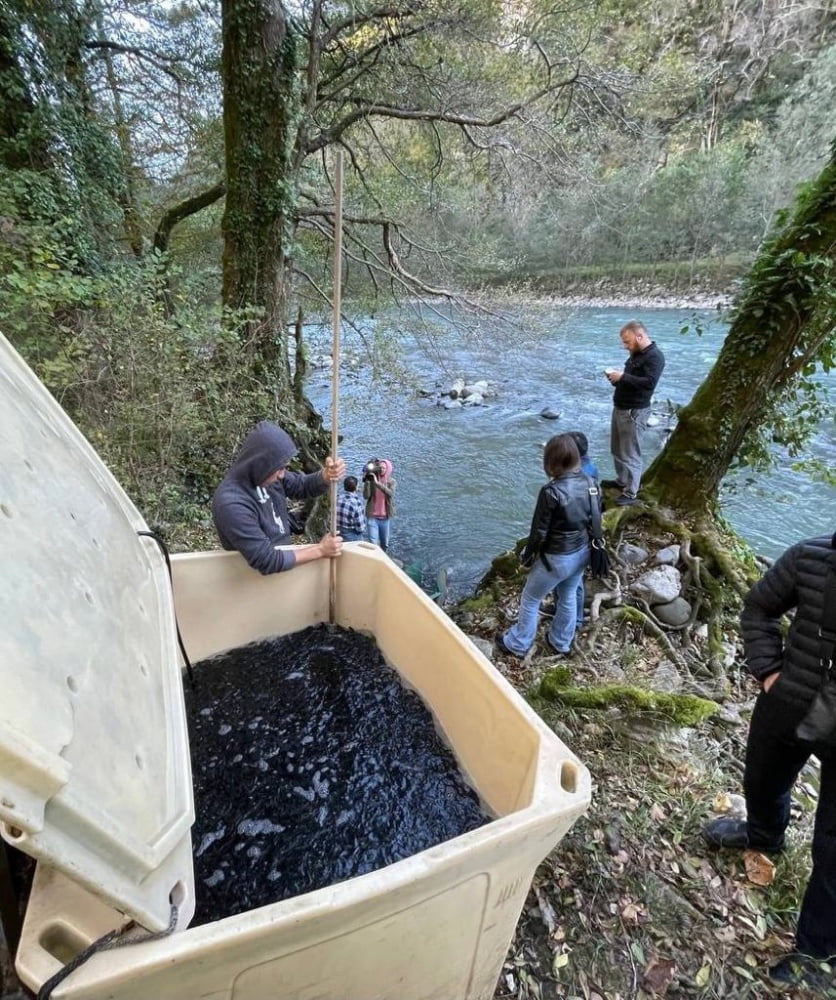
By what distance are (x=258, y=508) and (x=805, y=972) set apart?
2.36 m

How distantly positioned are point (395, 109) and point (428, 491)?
4511 millimetres

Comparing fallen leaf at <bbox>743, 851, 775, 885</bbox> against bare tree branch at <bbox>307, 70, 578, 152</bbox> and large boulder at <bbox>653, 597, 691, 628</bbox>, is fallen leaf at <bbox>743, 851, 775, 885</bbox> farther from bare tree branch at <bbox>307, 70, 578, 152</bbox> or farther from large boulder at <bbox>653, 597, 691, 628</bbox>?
bare tree branch at <bbox>307, 70, 578, 152</bbox>

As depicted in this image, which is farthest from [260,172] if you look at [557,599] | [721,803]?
[721,803]

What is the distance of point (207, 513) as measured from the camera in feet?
14.3

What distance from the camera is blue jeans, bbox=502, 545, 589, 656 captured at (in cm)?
298

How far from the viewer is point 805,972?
146cm

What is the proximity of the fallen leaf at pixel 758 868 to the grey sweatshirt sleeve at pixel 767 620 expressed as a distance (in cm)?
73

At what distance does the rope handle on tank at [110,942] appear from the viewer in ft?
2.48

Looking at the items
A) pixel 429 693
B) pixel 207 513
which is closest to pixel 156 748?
pixel 429 693

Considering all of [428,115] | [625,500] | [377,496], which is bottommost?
[377,496]

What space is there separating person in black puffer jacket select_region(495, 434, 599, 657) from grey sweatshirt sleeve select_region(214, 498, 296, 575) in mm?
1462

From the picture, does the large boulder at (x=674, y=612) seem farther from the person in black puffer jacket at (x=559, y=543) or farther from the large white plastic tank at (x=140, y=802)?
the large white plastic tank at (x=140, y=802)

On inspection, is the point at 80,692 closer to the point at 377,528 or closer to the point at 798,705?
the point at 798,705

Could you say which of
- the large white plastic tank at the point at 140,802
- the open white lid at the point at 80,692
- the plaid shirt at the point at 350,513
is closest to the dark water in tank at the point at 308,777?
the large white plastic tank at the point at 140,802
